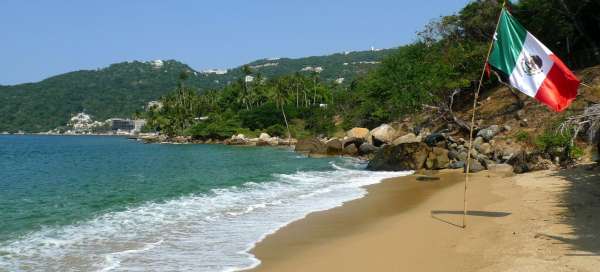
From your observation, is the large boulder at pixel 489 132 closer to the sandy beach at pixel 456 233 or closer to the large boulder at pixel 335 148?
Result: the sandy beach at pixel 456 233

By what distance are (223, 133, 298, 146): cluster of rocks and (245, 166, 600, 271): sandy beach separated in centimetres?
5918

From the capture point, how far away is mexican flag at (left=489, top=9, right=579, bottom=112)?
35.8 feet

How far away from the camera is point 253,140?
81000 mm

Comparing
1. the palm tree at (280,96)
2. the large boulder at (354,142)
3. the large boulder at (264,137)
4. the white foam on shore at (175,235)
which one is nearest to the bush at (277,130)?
the palm tree at (280,96)

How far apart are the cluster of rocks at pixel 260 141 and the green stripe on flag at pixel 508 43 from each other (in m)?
63.3

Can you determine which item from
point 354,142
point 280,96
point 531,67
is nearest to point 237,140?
point 280,96

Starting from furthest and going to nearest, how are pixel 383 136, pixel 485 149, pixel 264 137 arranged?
pixel 264 137, pixel 383 136, pixel 485 149

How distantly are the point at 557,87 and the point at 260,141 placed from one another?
67898 mm

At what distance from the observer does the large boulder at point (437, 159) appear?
2749cm

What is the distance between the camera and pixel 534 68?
11.1 m

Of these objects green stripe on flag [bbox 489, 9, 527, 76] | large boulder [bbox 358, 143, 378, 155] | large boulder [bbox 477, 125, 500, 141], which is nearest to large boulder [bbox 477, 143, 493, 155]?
large boulder [bbox 477, 125, 500, 141]

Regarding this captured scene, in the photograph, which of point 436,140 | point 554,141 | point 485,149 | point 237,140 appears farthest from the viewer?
point 237,140

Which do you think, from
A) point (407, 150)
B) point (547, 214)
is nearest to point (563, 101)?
point (547, 214)

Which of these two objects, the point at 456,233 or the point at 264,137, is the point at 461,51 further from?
the point at 264,137
